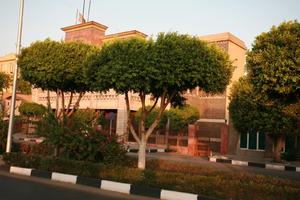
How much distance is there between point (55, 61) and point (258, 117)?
44.3ft

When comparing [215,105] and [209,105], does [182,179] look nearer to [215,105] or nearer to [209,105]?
[215,105]

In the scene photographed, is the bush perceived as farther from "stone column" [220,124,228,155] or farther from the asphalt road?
"stone column" [220,124,228,155]

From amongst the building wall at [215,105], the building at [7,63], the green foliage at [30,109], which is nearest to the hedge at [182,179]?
the building wall at [215,105]

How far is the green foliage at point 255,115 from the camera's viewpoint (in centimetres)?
2230

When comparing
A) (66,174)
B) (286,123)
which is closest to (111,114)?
(286,123)

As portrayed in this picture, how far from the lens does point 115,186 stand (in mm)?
10531

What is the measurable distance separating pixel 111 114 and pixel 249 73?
2629 centimetres

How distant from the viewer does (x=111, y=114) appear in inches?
1437

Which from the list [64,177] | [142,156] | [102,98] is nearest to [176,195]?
[142,156]

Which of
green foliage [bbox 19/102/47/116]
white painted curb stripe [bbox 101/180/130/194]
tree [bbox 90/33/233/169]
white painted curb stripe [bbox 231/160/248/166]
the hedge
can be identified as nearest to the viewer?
the hedge

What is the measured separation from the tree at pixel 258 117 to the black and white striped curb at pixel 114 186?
12.7 meters

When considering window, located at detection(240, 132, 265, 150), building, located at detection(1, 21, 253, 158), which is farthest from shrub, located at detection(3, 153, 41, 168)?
window, located at detection(240, 132, 265, 150)

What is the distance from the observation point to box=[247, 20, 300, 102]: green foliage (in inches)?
388

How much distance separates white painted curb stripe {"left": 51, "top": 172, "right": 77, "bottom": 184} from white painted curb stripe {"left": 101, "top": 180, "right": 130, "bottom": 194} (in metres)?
1.15
